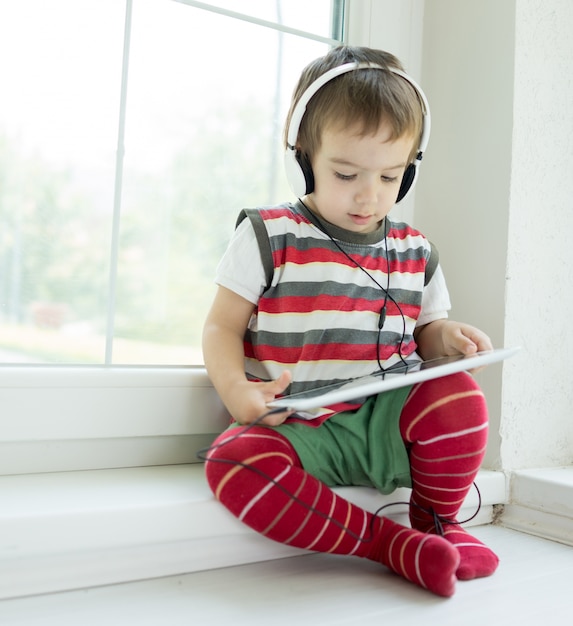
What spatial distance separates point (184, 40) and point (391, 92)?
0.35 m

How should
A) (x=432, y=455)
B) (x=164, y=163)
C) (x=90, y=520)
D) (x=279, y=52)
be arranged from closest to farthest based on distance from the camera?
(x=90, y=520), (x=432, y=455), (x=164, y=163), (x=279, y=52)

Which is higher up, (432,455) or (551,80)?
(551,80)

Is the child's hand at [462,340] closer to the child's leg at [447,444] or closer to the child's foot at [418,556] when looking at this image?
the child's leg at [447,444]

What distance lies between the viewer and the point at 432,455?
939 millimetres

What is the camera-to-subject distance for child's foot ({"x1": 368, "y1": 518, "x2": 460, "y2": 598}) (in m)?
0.81

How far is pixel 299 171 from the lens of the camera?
3.29 feet

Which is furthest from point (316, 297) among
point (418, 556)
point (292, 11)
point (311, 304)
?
point (292, 11)

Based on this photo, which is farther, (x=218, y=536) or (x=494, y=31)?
(x=494, y=31)

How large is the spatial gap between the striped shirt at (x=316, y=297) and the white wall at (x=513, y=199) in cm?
17

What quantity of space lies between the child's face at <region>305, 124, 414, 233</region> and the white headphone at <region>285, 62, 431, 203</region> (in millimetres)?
16

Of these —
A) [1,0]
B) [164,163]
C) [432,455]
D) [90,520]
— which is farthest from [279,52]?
[90,520]

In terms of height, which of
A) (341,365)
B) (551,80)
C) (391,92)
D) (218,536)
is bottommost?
(218,536)

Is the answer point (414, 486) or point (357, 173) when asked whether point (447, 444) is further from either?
point (357, 173)

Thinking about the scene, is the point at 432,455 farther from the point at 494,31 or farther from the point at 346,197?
the point at 494,31
